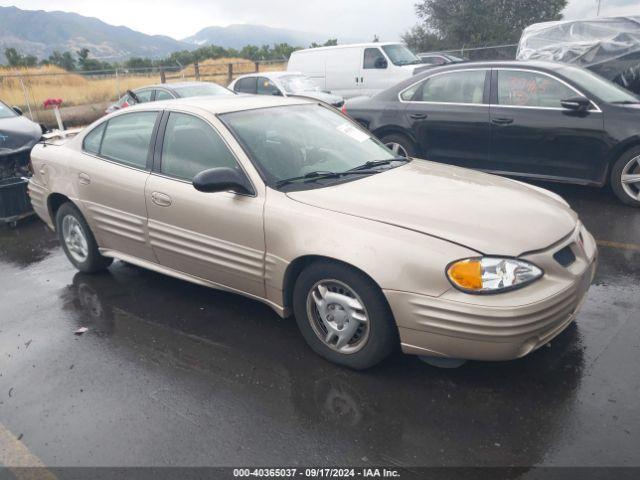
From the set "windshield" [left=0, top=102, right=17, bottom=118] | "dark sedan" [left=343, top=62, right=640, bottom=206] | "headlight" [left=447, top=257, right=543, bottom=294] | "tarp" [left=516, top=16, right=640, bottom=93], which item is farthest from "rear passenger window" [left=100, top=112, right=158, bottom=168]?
"tarp" [left=516, top=16, right=640, bottom=93]

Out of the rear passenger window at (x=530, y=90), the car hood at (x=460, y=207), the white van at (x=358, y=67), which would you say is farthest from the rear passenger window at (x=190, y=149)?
the white van at (x=358, y=67)

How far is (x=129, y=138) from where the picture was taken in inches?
176

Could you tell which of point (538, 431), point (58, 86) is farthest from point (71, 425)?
point (58, 86)

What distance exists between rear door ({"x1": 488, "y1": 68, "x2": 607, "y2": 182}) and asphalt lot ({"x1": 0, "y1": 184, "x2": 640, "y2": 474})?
2.21m

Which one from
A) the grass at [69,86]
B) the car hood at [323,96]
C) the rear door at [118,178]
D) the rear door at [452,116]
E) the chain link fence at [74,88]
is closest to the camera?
the rear door at [118,178]

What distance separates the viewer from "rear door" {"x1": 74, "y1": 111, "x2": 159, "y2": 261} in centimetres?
422

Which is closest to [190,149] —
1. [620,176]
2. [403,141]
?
[403,141]

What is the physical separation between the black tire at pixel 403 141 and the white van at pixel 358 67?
6802mm

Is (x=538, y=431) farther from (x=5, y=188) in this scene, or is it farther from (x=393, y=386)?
(x=5, y=188)

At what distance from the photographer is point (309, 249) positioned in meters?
3.21

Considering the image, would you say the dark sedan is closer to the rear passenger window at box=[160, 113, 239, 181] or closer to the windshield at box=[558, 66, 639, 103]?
the windshield at box=[558, 66, 639, 103]

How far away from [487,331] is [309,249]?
1.08 meters

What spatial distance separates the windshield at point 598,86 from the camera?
6297mm

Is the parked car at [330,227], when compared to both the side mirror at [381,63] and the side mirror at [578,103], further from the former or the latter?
the side mirror at [381,63]
